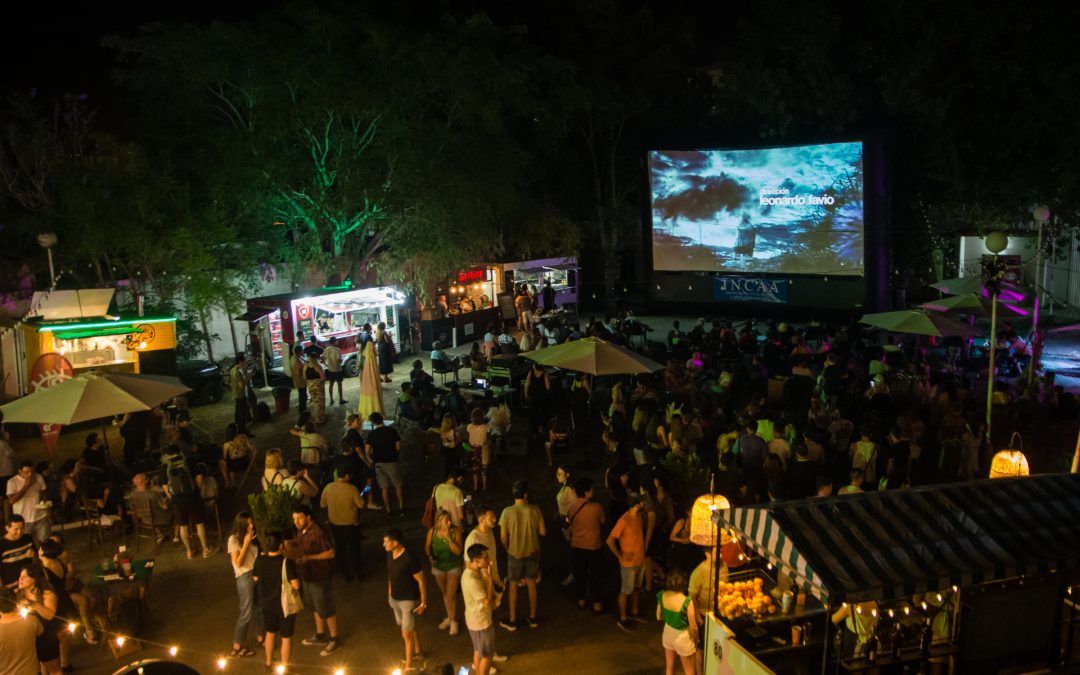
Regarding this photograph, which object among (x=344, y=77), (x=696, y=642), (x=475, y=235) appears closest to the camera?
(x=696, y=642)

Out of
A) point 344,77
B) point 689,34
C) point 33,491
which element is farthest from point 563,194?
point 33,491

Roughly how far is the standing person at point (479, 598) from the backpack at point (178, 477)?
425 centimetres

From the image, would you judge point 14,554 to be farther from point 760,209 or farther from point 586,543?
point 760,209

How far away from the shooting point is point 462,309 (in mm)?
24062

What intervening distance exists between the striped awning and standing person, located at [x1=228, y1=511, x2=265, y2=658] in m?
3.85

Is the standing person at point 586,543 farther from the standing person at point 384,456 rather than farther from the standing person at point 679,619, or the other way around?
the standing person at point 384,456

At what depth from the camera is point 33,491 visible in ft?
29.9

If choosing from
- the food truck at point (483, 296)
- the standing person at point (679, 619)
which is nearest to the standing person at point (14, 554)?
the standing person at point (679, 619)

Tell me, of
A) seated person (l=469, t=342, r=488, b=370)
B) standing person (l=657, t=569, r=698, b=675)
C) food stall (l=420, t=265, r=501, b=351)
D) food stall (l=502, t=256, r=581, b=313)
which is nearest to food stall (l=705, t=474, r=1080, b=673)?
standing person (l=657, t=569, r=698, b=675)

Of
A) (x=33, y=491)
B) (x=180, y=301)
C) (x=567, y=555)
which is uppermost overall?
(x=180, y=301)

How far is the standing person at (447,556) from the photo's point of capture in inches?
293

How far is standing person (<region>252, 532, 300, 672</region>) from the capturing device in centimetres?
707

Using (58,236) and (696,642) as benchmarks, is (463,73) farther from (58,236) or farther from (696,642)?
(696,642)

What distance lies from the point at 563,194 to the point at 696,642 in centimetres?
2506
